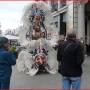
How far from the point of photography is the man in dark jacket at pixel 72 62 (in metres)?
7.83

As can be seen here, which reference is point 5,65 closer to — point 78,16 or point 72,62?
point 72,62

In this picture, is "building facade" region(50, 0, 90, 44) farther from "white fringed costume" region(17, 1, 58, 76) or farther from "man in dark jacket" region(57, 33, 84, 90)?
"man in dark jacket" region(57, 33, 84, 90)

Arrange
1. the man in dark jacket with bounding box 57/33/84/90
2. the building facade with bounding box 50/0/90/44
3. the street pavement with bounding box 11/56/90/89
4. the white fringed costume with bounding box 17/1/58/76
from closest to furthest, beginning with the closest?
1. the man in dark jacket with bounding box 57/33/84/90
2. the street pavement with bounding box 11/56/90/89
3. the white fringed costume with bounding box 17/1/58/76
4. the building facade with bounding box 50/0/90/44

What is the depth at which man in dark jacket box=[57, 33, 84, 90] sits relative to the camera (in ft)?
25.7

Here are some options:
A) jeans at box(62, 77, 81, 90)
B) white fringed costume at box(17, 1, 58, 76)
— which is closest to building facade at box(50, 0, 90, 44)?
white fringed costume at box(17, 1, 58, 76)

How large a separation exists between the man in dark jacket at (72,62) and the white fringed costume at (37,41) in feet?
28.1

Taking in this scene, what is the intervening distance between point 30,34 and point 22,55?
3.12ft

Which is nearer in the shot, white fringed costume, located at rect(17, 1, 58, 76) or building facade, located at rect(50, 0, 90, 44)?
white fringed costume, located at rect(17, 1, 58, 76)

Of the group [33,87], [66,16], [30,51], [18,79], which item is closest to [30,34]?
[30,51]

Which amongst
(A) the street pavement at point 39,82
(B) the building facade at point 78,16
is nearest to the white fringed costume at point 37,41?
(A) the street pavement at point 39,82

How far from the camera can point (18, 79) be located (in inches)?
599

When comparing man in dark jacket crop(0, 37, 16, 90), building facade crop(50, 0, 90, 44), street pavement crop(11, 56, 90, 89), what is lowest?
street pavement crop(11, 56, 90, 89)

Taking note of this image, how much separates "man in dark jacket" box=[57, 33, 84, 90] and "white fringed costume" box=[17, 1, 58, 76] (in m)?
8.56

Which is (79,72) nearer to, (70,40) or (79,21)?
(70,40)
